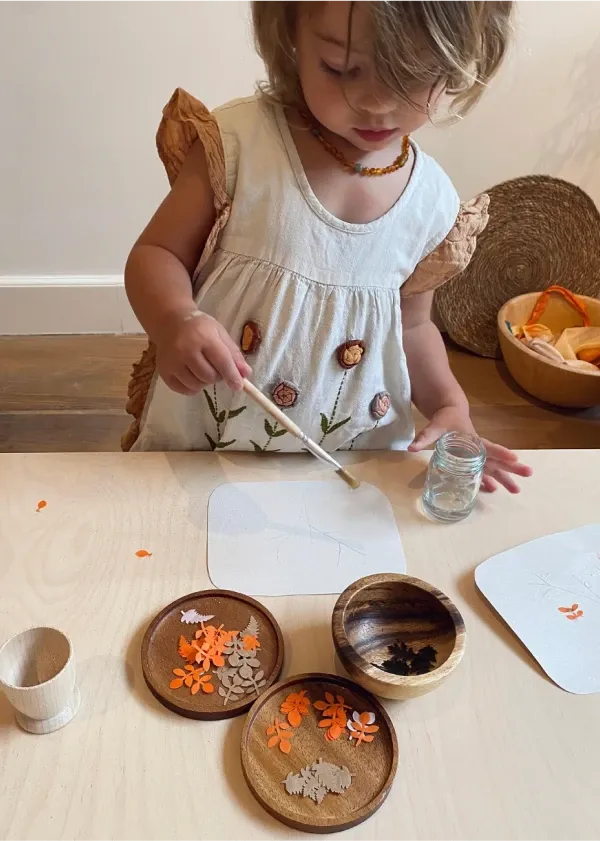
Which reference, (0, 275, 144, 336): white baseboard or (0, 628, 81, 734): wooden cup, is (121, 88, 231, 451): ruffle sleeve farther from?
(0, 275, 144, 336): white baseboard

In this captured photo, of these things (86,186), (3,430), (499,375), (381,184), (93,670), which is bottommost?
(3,430)

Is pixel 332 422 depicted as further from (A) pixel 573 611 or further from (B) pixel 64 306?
(B) pixel 64 306

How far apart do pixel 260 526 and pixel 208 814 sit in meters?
0.28

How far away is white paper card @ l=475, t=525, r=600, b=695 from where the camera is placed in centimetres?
Answer: 62

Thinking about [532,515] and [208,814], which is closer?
[208,814]

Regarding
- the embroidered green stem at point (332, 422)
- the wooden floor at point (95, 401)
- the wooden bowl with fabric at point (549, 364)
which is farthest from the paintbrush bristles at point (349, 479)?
the wooden bowl with fabric at point (549, 364)

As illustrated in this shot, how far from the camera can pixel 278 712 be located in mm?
564

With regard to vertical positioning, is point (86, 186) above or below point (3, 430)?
above

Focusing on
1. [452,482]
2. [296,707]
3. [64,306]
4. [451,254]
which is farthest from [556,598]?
[64,306]

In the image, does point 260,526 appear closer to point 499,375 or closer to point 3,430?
point 3,430

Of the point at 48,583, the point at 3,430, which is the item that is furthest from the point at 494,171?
the point at 48,583

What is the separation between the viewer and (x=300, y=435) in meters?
0.71

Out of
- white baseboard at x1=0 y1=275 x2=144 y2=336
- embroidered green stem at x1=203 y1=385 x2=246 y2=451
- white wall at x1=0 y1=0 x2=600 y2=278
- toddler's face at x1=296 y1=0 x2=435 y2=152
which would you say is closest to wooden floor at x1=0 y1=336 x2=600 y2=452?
white baseboard at x1=0 y1=275 x2=144 y2=336

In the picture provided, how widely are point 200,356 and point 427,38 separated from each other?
32 centimetres
